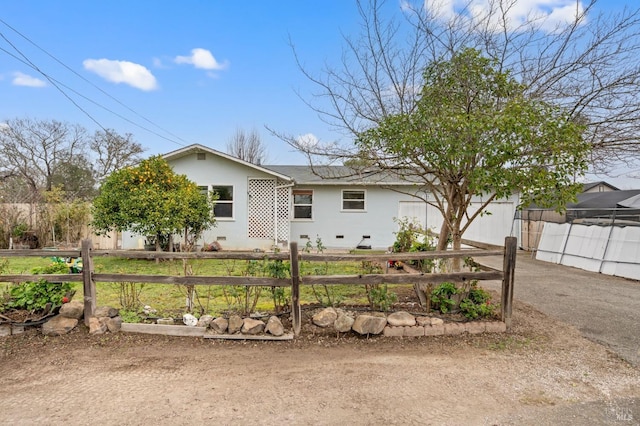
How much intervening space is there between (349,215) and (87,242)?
11.5 meters

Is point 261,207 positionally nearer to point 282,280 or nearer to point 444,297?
point 282,280

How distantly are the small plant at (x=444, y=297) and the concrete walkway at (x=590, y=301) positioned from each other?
1630mm

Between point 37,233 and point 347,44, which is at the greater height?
point 347,44

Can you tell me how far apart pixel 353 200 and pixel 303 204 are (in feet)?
6.84

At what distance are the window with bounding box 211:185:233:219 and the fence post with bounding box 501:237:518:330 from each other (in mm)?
10220

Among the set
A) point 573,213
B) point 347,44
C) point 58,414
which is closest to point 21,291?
point 58,414

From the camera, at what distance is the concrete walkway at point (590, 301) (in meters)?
4.39

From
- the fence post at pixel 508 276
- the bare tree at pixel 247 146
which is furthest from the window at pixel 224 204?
the bare tree at pixel 247 146

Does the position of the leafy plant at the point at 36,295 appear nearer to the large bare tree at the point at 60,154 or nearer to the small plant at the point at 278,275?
the small plant at the point at 278,275

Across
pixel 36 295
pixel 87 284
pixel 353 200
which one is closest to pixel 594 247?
pixel 353 200

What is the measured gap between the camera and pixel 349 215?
49.3 ft

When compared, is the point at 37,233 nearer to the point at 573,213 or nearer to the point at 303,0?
the point at 303,0

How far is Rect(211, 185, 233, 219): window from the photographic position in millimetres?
13039

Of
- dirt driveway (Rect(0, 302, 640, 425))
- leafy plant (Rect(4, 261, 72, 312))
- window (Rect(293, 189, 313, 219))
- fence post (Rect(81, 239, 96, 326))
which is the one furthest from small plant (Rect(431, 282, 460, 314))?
window (Rect(293, 189, 313, 219))
